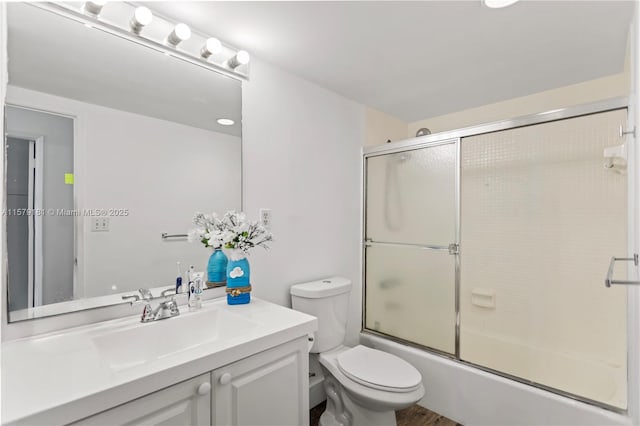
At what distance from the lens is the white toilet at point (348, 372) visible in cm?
158

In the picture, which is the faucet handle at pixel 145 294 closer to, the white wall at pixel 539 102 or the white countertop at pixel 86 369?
the white countertop at pixel 86 369

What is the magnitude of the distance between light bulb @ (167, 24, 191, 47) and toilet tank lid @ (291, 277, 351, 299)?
1.44 metres

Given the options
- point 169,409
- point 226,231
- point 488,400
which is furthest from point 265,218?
point 488,400

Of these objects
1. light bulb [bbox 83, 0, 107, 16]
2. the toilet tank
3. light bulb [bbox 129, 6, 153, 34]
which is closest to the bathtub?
the toilet tank

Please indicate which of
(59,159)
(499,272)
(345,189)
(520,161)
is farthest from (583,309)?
(59,159)

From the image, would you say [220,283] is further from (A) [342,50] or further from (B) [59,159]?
(A) [342,50]

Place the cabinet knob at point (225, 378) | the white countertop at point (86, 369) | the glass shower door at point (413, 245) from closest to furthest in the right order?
the white countertop at point (86, 369) < the cabinet knob at point (225, 378) < the glass shower door at point (413, 245)

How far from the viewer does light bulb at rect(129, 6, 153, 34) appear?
4.42ft

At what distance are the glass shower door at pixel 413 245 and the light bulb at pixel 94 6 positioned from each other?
1873 mm

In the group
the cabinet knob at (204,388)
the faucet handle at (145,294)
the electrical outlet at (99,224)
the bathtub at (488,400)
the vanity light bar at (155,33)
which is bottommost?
the bathtub at (488,400)

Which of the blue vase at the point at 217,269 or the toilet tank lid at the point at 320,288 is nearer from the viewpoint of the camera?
the blue vase at the point at 217,269

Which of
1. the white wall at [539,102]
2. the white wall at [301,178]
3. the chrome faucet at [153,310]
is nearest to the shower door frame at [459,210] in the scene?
the white wall at [301,178]

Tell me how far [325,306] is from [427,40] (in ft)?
5.27

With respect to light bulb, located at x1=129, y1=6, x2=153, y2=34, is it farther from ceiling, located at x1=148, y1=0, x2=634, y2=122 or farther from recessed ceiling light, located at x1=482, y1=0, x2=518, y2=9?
recessed ceiling light, located at x1=482, y1=0, x2=518, y2=9
